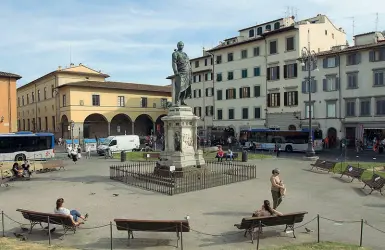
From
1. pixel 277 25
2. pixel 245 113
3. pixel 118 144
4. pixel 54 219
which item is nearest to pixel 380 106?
pixel 245 113

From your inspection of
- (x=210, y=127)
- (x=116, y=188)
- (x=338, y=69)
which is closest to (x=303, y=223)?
(x=116, y=188)

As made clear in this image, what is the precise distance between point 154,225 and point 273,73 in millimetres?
40846

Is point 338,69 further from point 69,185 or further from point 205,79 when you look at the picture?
point 69,185

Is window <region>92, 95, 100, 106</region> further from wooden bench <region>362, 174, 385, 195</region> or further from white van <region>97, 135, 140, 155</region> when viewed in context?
wooden bench <region>362, 174, 385, 195</region>

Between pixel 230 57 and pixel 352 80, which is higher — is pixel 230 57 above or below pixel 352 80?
above

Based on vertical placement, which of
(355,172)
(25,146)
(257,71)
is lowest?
(355,172)

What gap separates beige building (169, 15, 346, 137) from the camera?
44297mm

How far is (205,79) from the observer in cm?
5794

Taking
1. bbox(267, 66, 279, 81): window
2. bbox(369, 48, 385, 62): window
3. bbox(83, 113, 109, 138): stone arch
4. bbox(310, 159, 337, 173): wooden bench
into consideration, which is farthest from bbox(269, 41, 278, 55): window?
bbox(83, 113, 109, 138): stone arch

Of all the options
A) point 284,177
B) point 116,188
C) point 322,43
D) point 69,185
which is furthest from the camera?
point 322,43

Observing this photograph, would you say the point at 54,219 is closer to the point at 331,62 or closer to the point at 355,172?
the point at 355,172

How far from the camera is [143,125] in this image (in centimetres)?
6638

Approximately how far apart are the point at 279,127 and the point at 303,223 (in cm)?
3644

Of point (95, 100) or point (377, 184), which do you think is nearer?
point (377, 184)
